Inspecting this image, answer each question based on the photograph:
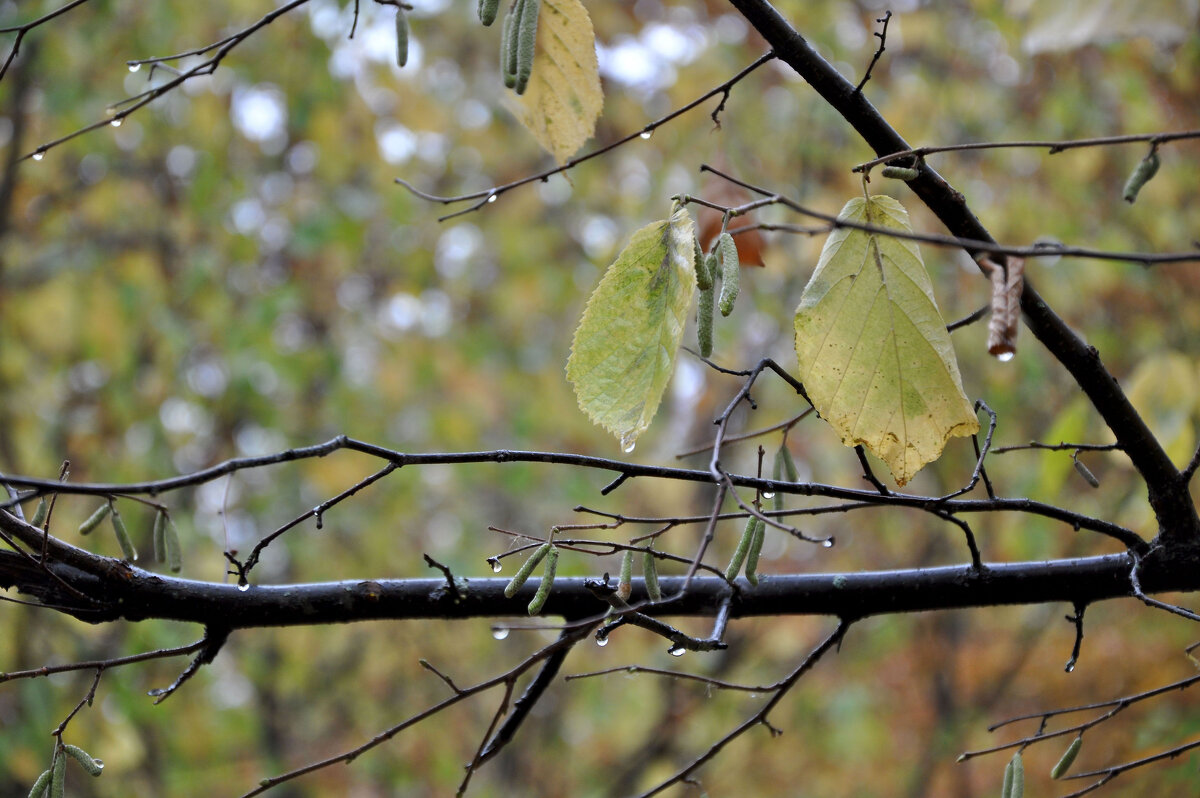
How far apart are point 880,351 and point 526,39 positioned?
1.47ft

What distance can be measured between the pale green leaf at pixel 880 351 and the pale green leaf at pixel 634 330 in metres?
0.12

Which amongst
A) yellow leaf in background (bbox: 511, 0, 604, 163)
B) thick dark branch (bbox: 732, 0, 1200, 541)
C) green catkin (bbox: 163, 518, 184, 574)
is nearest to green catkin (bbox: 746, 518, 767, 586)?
thick dark branch (bbox: 732, 0, 1200, 541)

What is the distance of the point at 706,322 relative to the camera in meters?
0.87

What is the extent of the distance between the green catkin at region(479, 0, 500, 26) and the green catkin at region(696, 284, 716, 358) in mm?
320

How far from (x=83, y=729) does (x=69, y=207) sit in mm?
1761

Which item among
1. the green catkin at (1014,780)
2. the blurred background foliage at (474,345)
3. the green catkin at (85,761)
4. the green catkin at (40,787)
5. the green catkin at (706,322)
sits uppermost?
the blurred background foliage at (474,345)

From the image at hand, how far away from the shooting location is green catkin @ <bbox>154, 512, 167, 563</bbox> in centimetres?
99

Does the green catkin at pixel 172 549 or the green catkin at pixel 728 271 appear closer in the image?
the green catkin at pixel 728 271

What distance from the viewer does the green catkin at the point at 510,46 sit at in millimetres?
885

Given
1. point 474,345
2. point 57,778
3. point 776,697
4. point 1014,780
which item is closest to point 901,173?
point 776,697

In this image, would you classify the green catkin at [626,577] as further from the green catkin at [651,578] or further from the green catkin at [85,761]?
the green catkin at [85,761]

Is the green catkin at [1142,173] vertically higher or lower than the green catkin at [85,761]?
higher

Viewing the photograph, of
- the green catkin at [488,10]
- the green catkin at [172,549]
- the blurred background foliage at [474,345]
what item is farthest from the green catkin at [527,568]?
the blurred background foliage at [474,345]

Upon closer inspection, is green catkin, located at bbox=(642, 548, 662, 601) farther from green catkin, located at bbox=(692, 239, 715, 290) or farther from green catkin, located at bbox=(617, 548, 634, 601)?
green catkin, located at bbox=(692, 239, 715, 290)
